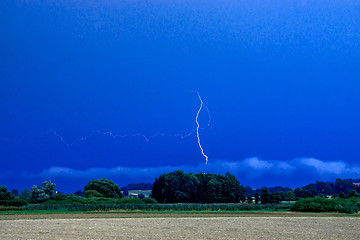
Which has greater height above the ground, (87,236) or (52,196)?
(52,196)

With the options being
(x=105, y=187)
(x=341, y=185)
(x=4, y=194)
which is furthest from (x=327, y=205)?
(x=341, y=185)

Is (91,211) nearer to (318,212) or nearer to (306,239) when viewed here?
(318,212)

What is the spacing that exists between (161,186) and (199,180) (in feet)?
39.3

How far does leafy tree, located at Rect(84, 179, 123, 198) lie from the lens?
116562 millimetres

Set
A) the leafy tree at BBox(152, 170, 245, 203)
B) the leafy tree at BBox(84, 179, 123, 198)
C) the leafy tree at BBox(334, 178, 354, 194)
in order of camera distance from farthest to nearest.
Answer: the leafy tree at BBox(334, 178, 354, 194) → the leafy tree at BBox(84, 179, 123, 198) → the leafy tree at BBox(152, 170, 245, 203)

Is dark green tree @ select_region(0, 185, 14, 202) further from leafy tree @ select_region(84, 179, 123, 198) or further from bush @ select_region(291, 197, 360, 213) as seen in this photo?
bush @ select_region(291, 197, 360, 213)

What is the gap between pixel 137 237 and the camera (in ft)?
89.1

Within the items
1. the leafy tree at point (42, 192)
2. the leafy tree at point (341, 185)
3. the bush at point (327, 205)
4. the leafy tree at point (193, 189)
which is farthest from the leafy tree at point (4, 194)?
the leafy tree at point (341, 185)

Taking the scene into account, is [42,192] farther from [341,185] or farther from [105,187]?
[341,185]

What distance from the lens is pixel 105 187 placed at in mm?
117125

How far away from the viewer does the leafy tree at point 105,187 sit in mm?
116562

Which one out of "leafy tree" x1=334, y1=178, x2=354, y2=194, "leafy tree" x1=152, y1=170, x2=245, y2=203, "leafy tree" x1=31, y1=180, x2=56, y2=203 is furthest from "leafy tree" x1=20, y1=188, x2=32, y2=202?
"leafy tree" x1=334, y1=178, x2=354, y2=194

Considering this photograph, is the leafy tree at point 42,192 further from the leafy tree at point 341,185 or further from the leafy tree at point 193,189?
the leafy tree at point 341,185

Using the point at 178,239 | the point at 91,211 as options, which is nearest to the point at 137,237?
the point at 178,239
